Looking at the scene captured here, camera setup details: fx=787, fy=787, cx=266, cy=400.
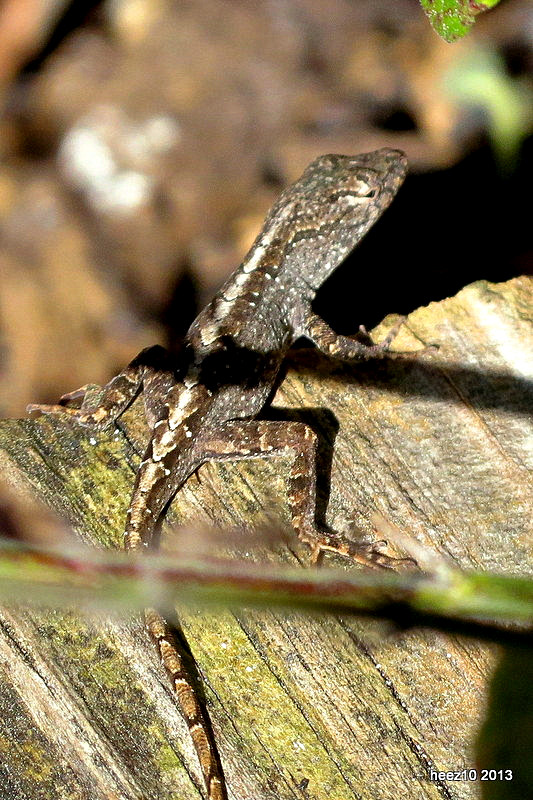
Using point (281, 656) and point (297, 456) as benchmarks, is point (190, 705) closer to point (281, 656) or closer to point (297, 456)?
point (281, 656)

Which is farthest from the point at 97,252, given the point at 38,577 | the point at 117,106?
the point at 38,577

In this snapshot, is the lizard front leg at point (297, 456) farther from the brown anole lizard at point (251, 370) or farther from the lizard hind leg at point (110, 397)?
the lizard hind leg at point (110, 397)

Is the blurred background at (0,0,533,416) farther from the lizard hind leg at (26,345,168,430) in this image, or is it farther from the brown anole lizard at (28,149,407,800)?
the lizard hind leg at (26,345,168,430)

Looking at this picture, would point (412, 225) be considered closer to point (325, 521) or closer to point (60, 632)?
point (325, 521)

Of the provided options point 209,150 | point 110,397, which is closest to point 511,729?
point 110,397

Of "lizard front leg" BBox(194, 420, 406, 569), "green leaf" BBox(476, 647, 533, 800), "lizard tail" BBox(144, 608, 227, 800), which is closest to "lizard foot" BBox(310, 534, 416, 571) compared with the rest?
"lizard front leg" BBox(194, 420, 406, 569)

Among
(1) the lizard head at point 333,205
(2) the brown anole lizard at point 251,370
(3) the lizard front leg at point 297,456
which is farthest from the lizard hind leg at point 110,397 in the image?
(1) the lizard head at point 333,205
